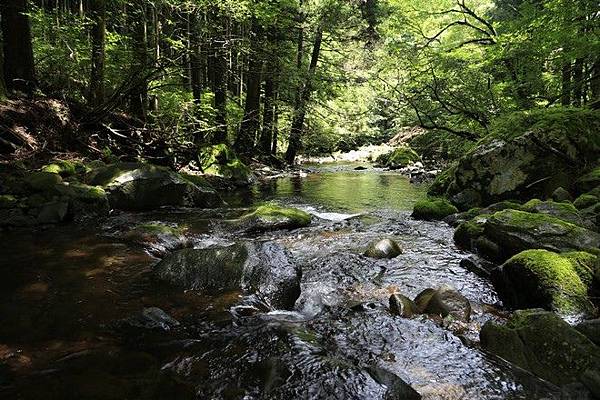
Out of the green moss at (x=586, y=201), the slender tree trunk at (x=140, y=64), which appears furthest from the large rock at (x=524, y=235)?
the slender tree trunk at (x=140, y=64)

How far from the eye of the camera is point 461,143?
15.1 metres

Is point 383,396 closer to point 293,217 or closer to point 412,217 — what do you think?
point 293,217

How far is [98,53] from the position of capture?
1073 centimetres

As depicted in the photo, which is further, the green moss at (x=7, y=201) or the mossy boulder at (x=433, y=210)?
the mossy boulder at (x=433, y=210)

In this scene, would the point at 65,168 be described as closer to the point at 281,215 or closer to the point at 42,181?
the point at 42,181

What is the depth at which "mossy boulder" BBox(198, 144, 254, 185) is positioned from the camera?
556 inches

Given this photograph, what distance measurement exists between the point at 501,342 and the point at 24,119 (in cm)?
1034

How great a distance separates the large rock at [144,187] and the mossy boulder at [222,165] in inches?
173

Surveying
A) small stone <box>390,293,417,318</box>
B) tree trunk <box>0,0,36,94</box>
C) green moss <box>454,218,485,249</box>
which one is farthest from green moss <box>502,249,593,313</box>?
tree trunk <box>0,0,36,94</box>

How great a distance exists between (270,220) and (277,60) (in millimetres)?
9190

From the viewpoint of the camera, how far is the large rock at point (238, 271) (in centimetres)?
457

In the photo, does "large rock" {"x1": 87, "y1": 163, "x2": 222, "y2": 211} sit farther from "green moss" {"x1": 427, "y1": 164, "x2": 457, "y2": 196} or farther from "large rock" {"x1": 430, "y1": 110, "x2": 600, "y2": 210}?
"large rock" {"x1": 430, "y1": 110, "x2": 600, "y2": 210}

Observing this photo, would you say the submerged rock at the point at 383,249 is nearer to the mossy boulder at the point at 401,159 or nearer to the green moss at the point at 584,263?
the green moss at the point at 584,263

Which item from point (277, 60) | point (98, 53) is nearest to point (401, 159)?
point (277, 60)
